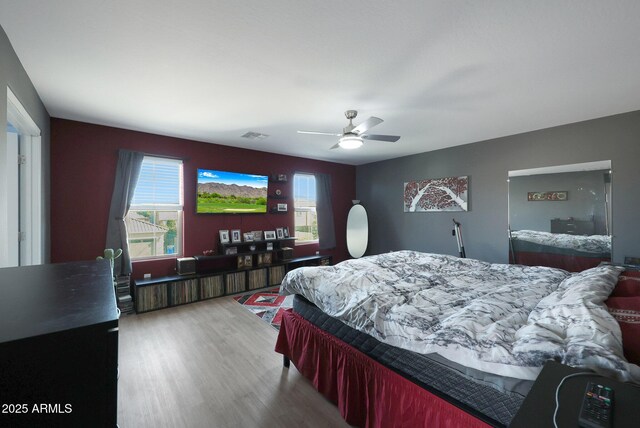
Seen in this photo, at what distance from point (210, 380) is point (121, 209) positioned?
2.82 m

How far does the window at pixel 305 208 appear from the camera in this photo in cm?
572

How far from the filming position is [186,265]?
4125 mm

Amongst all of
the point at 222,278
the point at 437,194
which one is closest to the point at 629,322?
the point at 437,194

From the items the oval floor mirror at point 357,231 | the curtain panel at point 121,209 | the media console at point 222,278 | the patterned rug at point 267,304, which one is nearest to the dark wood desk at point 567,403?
the patterned rug at point 267,304

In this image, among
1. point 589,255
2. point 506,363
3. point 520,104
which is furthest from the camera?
point 589,255

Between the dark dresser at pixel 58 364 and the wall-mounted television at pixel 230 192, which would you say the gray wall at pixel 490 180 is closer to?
the wall-mounted television at pixel 230 192

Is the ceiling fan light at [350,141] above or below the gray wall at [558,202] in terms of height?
above

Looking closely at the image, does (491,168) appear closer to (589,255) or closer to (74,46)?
(589,255)

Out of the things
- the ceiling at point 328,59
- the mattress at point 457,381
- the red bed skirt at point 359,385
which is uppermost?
the ceiling at point 328,59

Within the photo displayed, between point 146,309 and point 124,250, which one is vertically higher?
point 124,250

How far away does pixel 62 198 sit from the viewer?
344cm

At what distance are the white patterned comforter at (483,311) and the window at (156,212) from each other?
106 inches

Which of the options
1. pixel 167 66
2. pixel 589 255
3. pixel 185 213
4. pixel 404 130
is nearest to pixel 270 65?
pixel 167 66

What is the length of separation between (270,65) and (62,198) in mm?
3324
